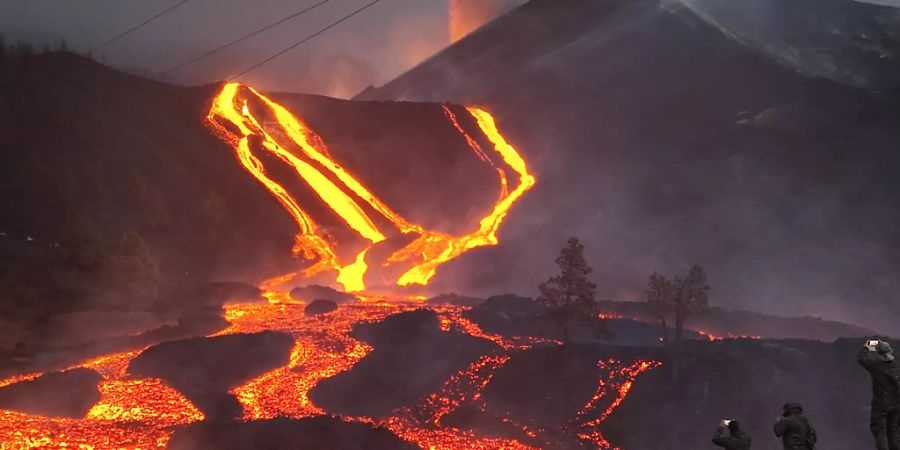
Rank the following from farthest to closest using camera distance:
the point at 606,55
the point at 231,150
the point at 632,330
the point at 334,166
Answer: the point at 606,55 → the point at 334,166 → the point at 231,150 → the point at 632,330

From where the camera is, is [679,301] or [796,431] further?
[679,301]

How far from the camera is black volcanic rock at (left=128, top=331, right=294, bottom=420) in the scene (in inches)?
1522

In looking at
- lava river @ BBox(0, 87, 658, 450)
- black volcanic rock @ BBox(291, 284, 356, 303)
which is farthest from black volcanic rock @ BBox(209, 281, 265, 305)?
black volcanic rock @ BBox(291, 284, 356, 303)

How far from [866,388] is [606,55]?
107 m

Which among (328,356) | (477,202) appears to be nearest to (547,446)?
(328,356)

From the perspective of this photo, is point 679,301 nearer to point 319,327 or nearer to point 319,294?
point 319,327

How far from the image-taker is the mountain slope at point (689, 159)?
3000 inches

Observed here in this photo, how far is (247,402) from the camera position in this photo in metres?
36.2

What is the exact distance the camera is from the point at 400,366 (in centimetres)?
4125

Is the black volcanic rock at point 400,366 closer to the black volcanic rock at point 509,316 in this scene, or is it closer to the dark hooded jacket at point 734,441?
the black volcanic rock at point 509,316

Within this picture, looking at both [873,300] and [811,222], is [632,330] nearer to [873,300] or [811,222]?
[873,300]

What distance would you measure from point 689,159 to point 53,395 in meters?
89.1

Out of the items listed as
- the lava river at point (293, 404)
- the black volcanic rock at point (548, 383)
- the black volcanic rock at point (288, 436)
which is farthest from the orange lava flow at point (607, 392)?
the black volcanic rock at point (288, 436)

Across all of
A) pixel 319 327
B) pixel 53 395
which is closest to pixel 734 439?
pixel 53 395
